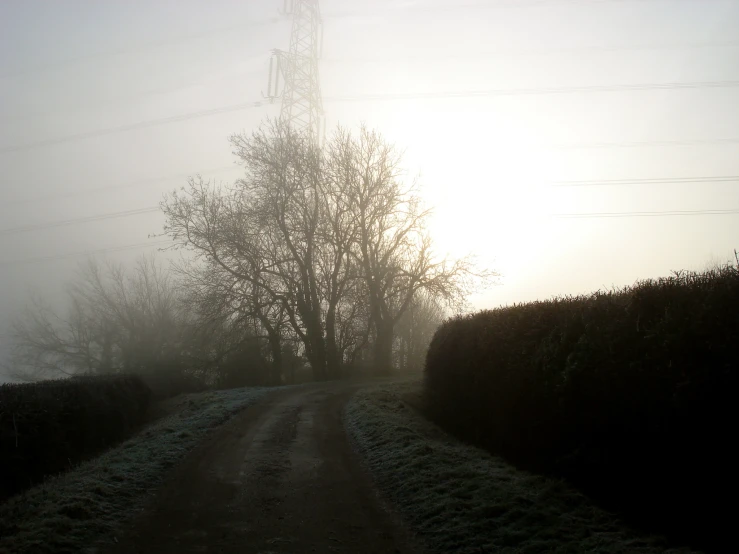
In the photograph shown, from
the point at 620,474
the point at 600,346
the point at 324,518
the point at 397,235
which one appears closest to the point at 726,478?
the point at 620,474

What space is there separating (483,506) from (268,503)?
3343mm

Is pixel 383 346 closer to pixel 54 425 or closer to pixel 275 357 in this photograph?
pixel 275 357

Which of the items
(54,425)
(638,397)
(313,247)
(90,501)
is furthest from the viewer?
(313,247)

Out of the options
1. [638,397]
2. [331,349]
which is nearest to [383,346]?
[331,349]

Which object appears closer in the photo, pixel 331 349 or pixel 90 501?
pixel 90 501

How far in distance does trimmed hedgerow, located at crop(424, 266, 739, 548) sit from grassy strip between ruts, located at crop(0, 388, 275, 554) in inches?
264

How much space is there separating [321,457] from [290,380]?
110ft

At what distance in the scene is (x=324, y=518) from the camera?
8070mm

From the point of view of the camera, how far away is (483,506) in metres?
7.57

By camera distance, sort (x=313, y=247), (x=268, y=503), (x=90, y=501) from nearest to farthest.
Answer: (x=90, y=501), (x=268, y=503), (x=313, y=247)

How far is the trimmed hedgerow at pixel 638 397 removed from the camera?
19.9 ft

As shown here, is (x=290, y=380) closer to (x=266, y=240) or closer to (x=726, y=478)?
(x=266, y=240)

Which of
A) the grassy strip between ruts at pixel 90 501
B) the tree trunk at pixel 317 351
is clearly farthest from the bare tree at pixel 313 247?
the grassy strip between ruts at pixel 90 501

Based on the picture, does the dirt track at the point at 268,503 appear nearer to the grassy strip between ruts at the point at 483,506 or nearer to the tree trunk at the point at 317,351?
the grassy strip between ruts at the point at 483,506
